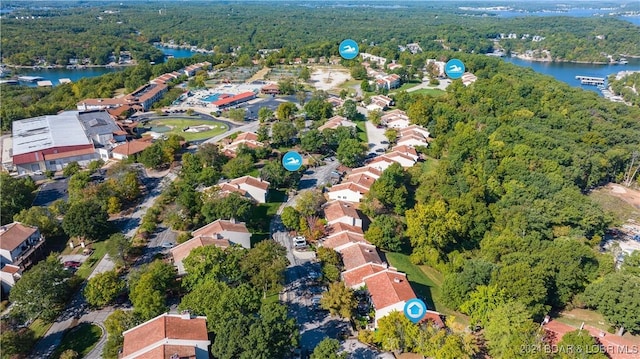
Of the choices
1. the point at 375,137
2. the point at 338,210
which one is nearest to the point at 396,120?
the point at 375,137

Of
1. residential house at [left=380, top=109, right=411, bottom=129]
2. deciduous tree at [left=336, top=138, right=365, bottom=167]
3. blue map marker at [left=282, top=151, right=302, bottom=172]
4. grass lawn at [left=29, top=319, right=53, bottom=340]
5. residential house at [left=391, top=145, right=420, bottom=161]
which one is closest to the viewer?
grass lawn at [left=29, top=319, right=53, bottom=340]

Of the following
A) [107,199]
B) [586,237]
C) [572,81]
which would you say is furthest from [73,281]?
[572,81]

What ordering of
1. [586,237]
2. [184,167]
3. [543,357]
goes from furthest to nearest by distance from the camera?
[184,167], [586,237], [543,357]

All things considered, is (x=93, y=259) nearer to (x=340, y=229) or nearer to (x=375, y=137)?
(x=340, y=229)

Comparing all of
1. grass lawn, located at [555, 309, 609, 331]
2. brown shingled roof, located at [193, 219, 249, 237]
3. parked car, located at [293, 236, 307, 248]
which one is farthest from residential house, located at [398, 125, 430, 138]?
grass lawn, located at [555, 309, 609, 331]

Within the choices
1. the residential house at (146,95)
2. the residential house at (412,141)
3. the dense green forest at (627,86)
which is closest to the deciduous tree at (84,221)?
the residential house at (412,141)

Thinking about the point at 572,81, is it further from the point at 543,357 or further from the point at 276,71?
the point at 543,357

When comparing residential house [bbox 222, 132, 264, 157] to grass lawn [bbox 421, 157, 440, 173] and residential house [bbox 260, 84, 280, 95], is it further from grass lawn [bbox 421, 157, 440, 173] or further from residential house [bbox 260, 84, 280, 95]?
residential house [bbox 260, 84, 280, 95]
